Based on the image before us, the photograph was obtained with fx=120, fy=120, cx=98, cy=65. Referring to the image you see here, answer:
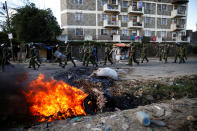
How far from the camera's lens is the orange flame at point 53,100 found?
9.13ft

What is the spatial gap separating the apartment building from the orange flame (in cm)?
1774

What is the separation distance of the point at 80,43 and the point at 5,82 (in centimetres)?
1717

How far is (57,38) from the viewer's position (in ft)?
60.8

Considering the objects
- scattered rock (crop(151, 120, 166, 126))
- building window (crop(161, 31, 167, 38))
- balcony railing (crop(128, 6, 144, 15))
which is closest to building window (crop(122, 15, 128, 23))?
balcony railing (crop(128, 6, 144, 15))

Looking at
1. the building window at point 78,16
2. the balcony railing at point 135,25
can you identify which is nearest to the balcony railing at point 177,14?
the balcony railing at point 135,25

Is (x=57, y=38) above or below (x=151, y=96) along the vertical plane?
above

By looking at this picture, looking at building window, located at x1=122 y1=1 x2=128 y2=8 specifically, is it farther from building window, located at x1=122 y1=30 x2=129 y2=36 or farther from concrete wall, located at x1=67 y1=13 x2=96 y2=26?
concrete wall, located at x1=67 y1=13 x2=96 y2=26

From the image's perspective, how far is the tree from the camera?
14492mm

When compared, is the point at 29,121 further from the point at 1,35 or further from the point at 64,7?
the point at 64,7

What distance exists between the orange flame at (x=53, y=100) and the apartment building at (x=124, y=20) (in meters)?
17.7

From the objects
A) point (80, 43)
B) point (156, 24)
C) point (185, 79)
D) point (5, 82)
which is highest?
point (156, 24)

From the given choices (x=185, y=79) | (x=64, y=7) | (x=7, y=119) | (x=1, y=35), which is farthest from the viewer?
(x=64, y=7)

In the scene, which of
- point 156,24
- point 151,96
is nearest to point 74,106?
point 151,96

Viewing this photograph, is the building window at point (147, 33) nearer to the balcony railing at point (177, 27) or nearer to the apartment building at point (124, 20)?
the apartment building at point (124, 20)
